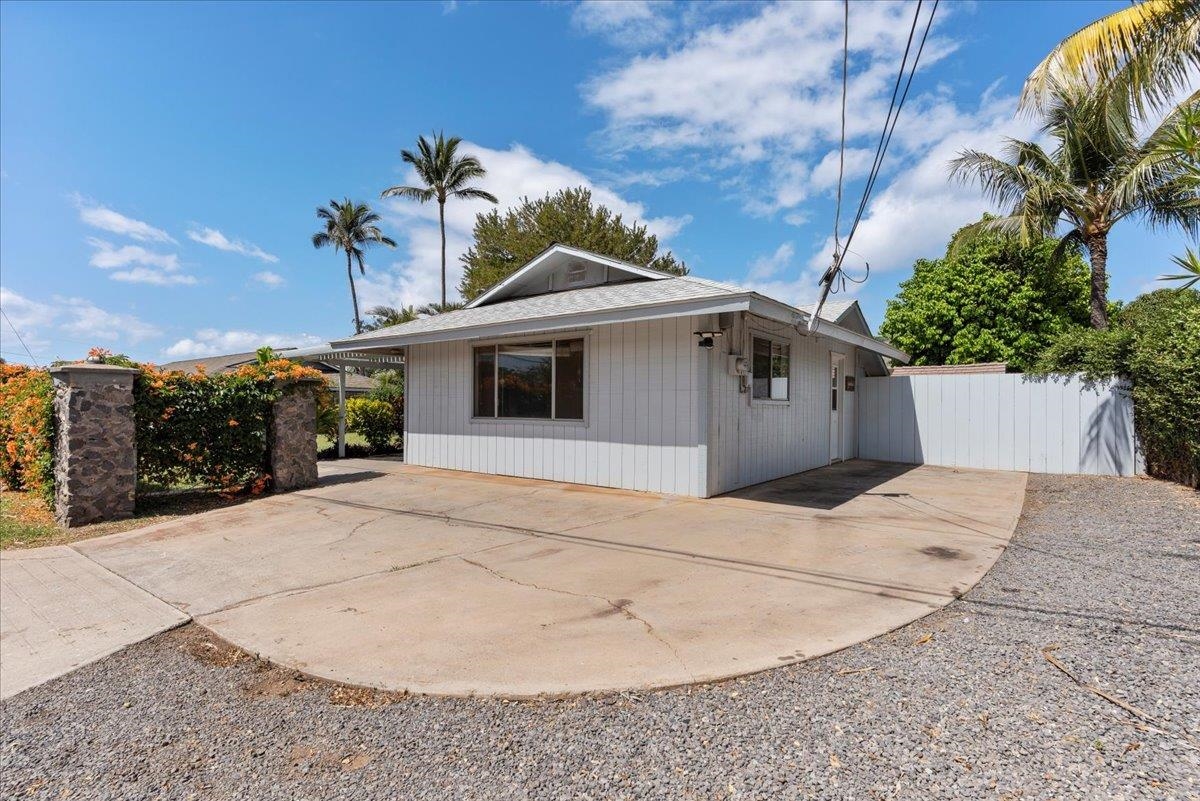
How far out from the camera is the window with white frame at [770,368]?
873cm

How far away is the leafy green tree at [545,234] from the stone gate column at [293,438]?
62.9 feet

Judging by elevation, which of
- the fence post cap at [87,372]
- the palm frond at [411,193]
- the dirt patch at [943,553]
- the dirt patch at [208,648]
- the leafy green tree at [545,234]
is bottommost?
the dirt patch at [208,648]

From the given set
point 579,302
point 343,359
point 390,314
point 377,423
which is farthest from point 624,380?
point 390,314

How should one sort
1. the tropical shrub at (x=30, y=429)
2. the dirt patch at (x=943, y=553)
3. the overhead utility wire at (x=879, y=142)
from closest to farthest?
the dirt patch at (x=943, y=553) < the overhead utility wire at (x=879, y=142) < the tropical shrub at (x=30, y=429)

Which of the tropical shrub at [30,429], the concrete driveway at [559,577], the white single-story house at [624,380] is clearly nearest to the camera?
the concrete driveway at [559,577]

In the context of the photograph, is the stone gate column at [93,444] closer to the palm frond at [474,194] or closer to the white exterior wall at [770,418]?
the white exterior wall at [770,418]

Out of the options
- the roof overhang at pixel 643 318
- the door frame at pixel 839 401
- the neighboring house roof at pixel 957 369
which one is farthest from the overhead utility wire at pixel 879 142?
the neighboring house roof at pixel 957 369

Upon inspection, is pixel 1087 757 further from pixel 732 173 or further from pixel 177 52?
pixel 732 173

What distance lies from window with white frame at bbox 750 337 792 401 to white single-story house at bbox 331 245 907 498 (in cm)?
3

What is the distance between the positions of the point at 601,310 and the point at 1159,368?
26.9 feet

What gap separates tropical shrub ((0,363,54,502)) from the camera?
7.20 meters

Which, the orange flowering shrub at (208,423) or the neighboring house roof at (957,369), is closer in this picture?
the orange flowering shrub at (208,423)

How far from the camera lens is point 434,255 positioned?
92.5 ft

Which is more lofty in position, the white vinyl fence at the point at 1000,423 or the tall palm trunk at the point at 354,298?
the tall palm trunk at the point at 354,298
